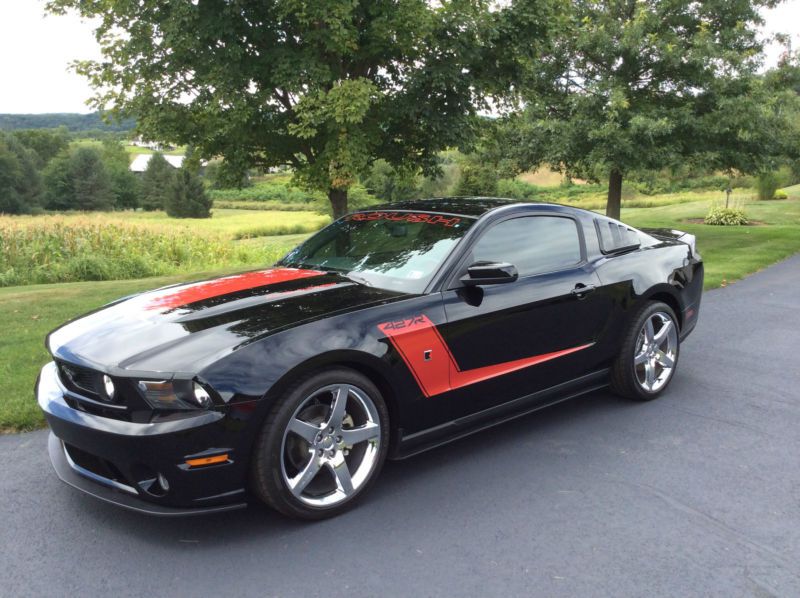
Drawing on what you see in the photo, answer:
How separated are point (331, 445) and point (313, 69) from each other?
517cm

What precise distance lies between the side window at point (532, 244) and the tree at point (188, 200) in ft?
220

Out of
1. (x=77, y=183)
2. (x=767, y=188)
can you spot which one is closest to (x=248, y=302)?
(x=767, y=188)

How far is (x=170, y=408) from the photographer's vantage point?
9.21ft

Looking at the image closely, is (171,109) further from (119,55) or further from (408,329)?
(408,329)

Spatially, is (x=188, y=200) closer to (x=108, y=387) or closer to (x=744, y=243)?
(x=744, y=243)

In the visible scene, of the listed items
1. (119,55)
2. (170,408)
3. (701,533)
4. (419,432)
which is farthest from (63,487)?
(119,55)

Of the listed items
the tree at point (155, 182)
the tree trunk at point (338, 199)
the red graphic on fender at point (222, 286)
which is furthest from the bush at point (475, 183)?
the tree at point (155, 182)

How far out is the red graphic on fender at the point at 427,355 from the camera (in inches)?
132

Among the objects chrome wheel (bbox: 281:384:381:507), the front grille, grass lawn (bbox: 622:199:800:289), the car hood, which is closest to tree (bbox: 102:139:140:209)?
grass lawn (bbox: 622:199:800:289)

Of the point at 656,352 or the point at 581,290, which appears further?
the point at 656,352

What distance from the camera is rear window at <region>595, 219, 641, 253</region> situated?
4.72m

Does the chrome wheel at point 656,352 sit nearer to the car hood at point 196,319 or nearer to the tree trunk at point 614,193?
the car hood at point 196,319

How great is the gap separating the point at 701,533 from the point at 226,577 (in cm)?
217

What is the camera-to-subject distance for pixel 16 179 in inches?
2950
